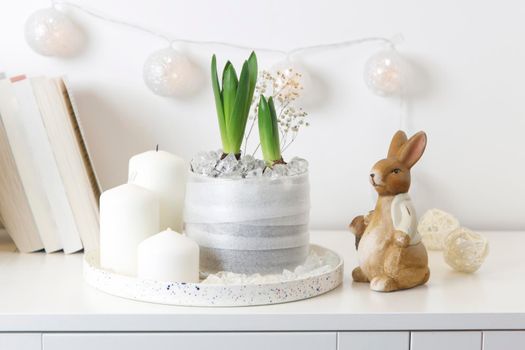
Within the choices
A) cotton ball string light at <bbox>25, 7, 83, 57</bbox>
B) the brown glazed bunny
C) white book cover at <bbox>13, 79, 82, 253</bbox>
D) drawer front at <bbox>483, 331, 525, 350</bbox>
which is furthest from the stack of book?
drawer front at <bbox>483, 331, 525, 350</bbox>

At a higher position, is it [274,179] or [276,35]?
[276,35]

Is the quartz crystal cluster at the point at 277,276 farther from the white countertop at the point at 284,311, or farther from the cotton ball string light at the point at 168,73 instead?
the cotton ball string light at the point at 168,73

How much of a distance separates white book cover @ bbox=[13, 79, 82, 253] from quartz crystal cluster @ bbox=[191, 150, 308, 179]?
0.92 feet

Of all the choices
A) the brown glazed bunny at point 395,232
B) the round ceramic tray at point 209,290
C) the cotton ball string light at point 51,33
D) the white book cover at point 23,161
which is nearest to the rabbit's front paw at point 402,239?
the brown glazed bunny at point 395,232

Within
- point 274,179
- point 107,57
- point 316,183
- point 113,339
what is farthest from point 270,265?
point 107,57

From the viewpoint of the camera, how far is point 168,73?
1.37 m

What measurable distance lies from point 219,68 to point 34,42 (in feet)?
1.00

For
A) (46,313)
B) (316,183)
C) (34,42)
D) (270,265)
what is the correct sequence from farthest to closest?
(316,183) → (34,42) → (270,265) → (46,313)

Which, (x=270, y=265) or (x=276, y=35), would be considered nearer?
(x=270, y=265)

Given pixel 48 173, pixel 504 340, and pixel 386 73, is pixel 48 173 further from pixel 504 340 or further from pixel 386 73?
pixel 504 340

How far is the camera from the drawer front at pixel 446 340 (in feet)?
3.27

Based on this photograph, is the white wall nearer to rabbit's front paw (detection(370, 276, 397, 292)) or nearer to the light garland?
the light garland

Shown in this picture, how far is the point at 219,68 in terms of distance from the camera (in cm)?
143

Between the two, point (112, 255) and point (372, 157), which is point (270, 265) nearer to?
point (112, 255)
